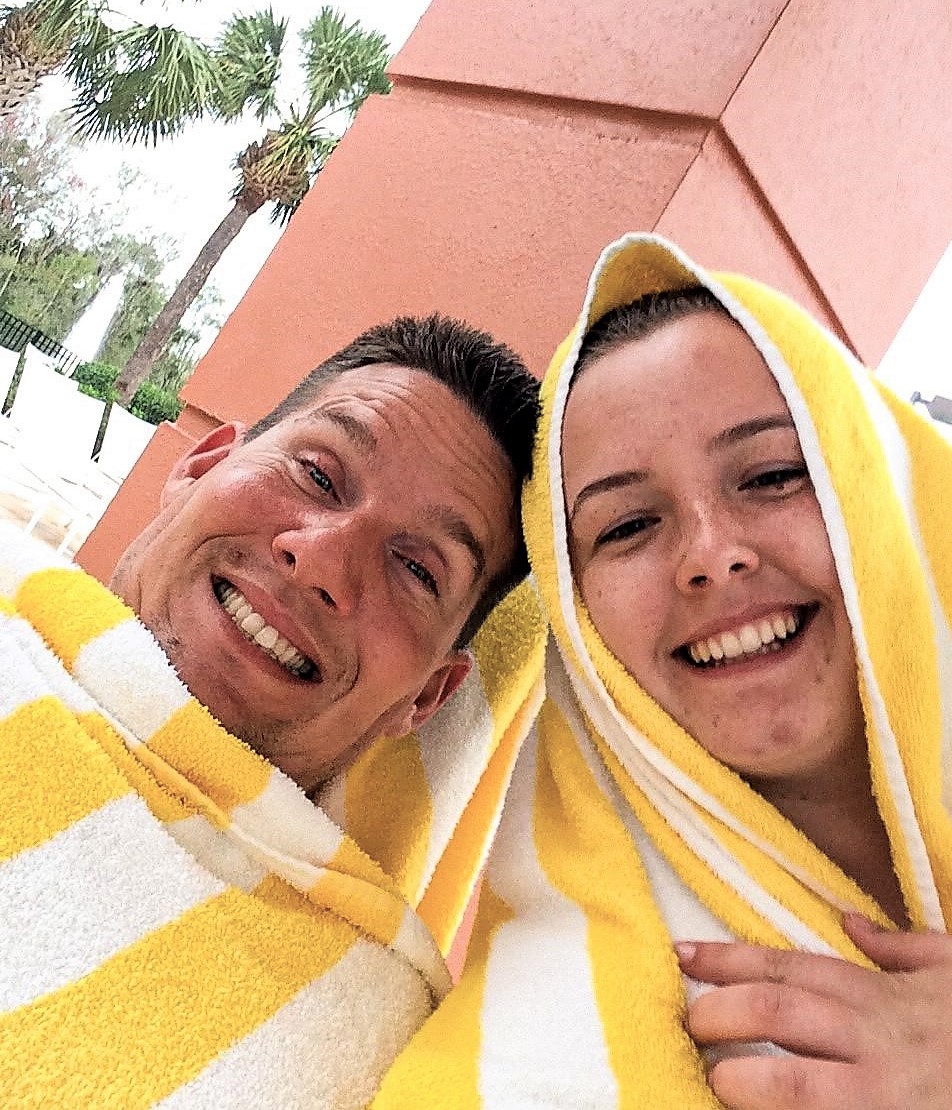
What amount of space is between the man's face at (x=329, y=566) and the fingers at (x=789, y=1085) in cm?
45

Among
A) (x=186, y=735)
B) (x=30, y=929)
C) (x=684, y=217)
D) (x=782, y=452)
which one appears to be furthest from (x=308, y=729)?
(x=684, y=217)

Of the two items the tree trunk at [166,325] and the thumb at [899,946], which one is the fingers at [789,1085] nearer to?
the thumb at [899,946]

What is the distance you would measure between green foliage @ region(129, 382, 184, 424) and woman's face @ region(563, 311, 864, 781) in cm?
1031

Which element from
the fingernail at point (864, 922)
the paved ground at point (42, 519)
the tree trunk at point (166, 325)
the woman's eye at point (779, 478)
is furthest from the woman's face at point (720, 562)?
the tree trunk at point (166, 325)

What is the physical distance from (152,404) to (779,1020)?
36.5ft

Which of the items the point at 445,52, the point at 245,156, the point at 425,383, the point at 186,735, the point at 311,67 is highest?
the point at 311,67

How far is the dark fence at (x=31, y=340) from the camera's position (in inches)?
452

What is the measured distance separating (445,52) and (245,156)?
25.6 ft

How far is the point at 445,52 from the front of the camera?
4.48 feet

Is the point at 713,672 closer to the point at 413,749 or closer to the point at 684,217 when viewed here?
the point at 413,749

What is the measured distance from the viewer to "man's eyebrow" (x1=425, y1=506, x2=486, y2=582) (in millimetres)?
908

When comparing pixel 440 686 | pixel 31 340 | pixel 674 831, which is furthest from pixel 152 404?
pixel 674 831

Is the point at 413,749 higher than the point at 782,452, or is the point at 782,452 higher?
the point at 782,452

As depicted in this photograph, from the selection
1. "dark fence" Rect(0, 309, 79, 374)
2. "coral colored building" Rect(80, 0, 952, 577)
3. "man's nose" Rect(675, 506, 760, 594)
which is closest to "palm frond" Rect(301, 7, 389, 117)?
"dark fence" Rect(0, 309, 79, 374)
